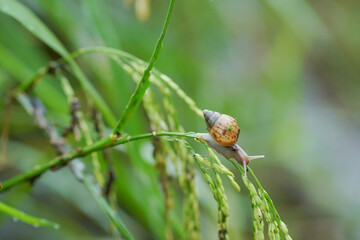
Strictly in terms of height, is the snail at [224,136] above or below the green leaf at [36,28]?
below

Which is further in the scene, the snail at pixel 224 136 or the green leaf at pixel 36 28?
the green leaf at pixel 36 28

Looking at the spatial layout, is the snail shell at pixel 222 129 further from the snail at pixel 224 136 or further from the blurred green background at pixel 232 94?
the blurred green background at pixel 232 94

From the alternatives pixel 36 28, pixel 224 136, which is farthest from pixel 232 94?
pixel 224 136

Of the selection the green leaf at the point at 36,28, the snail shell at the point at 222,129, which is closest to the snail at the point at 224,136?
the snail shell at the point at 222,129

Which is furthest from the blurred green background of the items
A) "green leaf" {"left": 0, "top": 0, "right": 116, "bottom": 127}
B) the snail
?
the snail

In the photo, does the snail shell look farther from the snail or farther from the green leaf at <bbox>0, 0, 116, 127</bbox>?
the green leaf at <bbox>0, 0, 116, 127</bbox>

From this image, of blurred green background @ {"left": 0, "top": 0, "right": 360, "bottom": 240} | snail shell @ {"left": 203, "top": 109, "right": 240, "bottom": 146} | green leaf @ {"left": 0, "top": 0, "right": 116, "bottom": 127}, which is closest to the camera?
snail shell @ {"left": 203, "top": 109, "right": 240, "bottom": 146}
